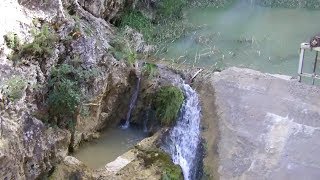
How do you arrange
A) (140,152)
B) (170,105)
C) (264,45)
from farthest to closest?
(264,45) → (170,105) → (140,152)

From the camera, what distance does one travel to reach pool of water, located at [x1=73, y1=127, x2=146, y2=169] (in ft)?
37.3

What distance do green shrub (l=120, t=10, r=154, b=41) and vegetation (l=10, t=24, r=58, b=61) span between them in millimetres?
6117

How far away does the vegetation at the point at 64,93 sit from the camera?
34.4 feet

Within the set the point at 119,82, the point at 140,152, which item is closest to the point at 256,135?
the point at 140,152

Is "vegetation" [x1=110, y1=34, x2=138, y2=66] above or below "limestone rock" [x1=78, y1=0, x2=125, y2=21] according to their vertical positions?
below

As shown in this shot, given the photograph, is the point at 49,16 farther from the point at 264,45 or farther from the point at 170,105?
the point at 264,45

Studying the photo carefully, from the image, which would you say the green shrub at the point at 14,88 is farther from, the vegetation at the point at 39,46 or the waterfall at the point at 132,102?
the waterfall at the point at 132,102

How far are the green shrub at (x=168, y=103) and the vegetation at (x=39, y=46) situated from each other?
130 inches

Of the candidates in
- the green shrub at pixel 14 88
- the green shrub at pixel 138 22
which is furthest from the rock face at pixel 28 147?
the green shrub at pixel 138 22

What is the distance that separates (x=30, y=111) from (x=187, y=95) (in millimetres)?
4564

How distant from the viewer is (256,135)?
11430 mm

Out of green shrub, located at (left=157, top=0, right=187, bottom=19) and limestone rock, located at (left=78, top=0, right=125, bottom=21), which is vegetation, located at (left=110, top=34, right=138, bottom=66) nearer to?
limestone rock, located at (left=78, top=0, right=125, bottom=21)

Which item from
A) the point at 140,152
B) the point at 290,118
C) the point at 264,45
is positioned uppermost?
the point at 264,45

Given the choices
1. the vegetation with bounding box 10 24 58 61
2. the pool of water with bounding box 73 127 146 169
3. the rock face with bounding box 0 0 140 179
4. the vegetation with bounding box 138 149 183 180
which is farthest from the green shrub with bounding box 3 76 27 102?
the vegetation with bounding box 138 149 183 180
